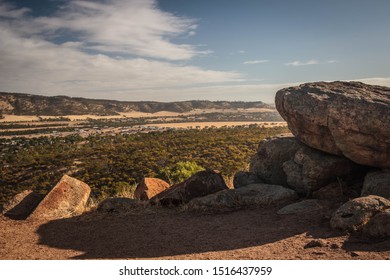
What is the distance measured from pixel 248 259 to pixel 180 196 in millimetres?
4129

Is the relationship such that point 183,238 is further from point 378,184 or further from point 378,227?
point 378,184

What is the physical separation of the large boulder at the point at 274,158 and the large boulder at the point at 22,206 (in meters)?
6.59

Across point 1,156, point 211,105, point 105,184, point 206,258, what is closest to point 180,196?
point 206,258

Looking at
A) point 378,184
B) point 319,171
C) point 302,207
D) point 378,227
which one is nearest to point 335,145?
point 319,171

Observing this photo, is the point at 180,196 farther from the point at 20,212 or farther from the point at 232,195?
the point at 20,212

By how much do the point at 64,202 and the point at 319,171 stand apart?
6.91 meters

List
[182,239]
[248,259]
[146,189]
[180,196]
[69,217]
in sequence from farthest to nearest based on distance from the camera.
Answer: [146,189], [180,196], [69,217], [182,239], [248,259]

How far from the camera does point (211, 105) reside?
176 m

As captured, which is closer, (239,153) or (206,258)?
(206,258)

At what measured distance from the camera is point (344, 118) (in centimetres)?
813

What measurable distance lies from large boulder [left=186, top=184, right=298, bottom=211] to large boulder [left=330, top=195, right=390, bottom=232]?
2229 mm

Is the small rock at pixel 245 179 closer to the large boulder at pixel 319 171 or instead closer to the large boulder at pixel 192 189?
the large boulder at pixel 192 189

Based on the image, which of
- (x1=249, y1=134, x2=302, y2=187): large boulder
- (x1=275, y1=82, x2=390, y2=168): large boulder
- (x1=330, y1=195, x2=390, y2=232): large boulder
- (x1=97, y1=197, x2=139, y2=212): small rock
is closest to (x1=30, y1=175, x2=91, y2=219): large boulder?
(x1=97, y1=197, x2=139, y2=212): small rock

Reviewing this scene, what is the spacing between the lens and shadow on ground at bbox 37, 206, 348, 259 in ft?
20.6
